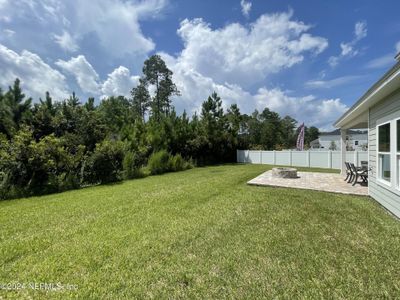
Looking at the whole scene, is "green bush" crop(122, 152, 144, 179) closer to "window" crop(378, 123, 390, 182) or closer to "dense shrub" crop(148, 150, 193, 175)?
"dense shrub" crop(148, 150, 193, 175)

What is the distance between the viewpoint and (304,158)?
16.6 meters

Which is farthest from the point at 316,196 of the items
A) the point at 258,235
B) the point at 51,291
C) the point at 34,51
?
the point at 34,51

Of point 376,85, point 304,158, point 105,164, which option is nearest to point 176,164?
point 105,164

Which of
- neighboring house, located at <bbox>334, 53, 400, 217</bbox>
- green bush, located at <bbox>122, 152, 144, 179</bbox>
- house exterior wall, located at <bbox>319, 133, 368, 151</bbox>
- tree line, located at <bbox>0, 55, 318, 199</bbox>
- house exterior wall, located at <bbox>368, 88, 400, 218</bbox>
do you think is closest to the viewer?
neighboring house, located at <bbox>334, 53, 400, 217</bbox>

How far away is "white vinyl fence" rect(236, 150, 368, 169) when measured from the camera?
1365 cm

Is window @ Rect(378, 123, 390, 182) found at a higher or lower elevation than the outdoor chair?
higher

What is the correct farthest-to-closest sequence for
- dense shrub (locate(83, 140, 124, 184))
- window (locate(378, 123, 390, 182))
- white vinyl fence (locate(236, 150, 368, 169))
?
white vinyl fence (locate(236, 150, 368, 169)), dense shrub (locate(83, 140, 124, 184)), window (locate(378, 123, 390, 182))

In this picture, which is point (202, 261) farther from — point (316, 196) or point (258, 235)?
point (316, 196)

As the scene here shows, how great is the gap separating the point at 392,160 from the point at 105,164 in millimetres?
10657

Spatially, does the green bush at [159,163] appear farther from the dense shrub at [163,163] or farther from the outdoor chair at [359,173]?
the outdoor chair at [359,173]

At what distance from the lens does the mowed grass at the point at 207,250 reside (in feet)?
7.58

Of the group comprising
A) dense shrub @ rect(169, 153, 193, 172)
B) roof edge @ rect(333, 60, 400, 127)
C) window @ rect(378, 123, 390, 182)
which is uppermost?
roof edge @ rect(333, 60, 400, 127)

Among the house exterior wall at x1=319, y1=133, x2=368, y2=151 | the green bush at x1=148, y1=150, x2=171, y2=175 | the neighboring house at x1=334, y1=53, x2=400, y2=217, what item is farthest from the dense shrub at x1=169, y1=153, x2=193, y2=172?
the house exterior wall at x1=319, y1=133, x2=368, y2=151

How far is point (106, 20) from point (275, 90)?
17067mm
